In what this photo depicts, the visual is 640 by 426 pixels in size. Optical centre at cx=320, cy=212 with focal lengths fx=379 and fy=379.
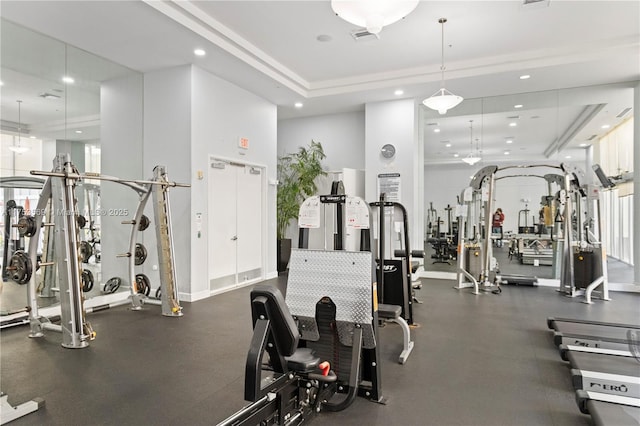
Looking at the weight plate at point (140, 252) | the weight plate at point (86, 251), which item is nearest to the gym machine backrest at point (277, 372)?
the weight plate at point (140, 252)

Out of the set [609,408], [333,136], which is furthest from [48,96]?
[609,408]

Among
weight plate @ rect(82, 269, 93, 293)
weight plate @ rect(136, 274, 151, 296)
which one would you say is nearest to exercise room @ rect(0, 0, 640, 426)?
weight plate @ rect(136, 274, 151, 296)

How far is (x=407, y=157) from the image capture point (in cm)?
775

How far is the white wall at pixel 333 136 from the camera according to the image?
8.81 meters

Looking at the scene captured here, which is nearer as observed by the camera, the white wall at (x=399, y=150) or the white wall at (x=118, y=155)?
the white wall at (x=118, y=155)

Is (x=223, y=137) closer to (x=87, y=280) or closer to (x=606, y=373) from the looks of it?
(x=87, y=280)

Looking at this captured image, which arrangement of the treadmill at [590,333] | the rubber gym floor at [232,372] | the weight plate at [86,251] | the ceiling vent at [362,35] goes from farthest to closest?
1. the ceiling vent at [362,35]
2. the weight plate at [86,251]
3. the treadmill at [590,333]
4. the rubber gym floor at [232,372]

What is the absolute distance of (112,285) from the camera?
5750 millimetres

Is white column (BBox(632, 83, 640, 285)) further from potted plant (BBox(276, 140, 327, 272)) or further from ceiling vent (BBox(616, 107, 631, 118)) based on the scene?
potted plant (BBox(276, 140, 327, 272))

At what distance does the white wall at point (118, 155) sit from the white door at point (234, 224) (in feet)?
4.07

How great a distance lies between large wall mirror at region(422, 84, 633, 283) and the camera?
7.07 metres

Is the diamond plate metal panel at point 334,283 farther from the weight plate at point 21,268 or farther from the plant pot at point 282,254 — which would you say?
the plant pot at point 282,254

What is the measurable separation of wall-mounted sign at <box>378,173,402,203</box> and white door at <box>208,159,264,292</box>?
252 cm

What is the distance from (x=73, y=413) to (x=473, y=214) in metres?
6.66
